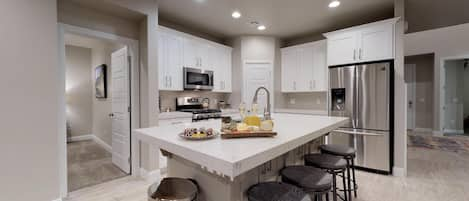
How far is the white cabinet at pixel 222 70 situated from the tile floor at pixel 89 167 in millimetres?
2422

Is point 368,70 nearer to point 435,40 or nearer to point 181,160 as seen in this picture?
point 181,160

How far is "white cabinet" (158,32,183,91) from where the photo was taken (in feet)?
11.6

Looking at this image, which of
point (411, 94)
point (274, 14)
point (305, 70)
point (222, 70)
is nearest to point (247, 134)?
point (274, 14)

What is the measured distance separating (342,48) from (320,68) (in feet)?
2.64

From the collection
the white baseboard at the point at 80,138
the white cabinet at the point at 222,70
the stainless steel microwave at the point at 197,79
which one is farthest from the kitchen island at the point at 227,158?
the white baseboard at the point at 80,138

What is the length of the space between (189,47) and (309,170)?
314 cm

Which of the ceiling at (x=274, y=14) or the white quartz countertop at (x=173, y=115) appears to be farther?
the white quartz countertop at (x=173, y=115)

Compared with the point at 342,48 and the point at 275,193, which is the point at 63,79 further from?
the point at 342,48

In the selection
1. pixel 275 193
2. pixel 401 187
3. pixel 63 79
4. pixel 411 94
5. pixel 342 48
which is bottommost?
pixel 401 187

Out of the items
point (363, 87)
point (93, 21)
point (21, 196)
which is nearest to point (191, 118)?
point (93, 21)

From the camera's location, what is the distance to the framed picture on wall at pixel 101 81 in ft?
15.5

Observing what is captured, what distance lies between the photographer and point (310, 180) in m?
1.55

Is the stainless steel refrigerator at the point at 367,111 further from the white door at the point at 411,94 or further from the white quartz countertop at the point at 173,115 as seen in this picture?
the white door at the point at 411,94

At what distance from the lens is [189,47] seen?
4000 millimetres
